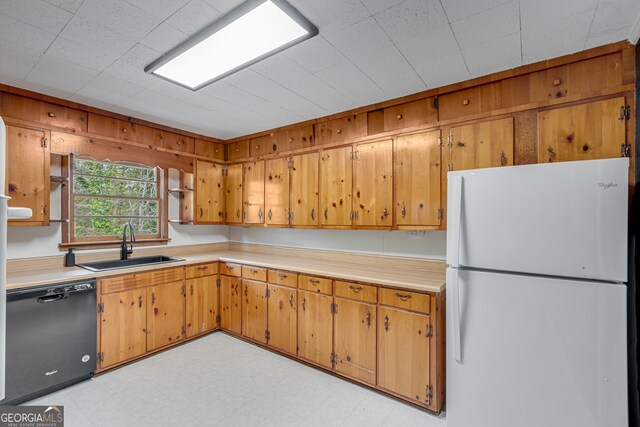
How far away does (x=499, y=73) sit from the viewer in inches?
90.8

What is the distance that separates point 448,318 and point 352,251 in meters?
1.52

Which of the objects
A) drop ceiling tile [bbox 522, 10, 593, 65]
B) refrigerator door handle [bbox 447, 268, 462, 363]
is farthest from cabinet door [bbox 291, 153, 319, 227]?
drop ceiling tile [bbox 522, 10, 593, 65]

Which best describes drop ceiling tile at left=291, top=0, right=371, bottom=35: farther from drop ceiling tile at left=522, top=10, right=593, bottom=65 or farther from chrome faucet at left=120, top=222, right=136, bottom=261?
chrome faucet at left=120, top=222, right=136, bottom=261

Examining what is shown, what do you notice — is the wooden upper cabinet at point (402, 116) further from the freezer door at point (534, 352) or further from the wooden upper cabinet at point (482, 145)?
the freezer door at point (534, 352)

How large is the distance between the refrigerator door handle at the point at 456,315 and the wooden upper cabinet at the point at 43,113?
3582 millimetres

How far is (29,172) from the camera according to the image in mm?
2648

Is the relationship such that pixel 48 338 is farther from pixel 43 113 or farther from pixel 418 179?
pixel 418 179

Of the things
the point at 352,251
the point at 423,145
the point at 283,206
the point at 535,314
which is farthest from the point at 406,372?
the point at 283,206

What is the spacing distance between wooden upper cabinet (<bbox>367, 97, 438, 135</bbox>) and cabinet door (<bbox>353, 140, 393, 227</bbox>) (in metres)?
0.16

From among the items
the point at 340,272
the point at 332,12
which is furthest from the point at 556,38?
the point at 340,272

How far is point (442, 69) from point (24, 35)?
2705mm

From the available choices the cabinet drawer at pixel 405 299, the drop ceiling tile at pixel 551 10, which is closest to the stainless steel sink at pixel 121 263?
the cabinet drawer at pixel 405 299

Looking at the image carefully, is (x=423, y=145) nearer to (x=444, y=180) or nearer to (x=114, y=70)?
(x=444, y=180)

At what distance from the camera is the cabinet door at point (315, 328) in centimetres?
282
